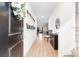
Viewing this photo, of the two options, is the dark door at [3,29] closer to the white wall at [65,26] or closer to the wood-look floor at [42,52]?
the wood-look floor at [42,52]

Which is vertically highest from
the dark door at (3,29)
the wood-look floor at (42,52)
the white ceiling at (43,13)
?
the white ceiling at (43,13)

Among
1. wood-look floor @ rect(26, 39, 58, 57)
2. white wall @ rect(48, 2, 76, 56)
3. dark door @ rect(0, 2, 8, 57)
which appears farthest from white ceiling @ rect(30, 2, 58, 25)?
dark door @ rect(0, 2, 8, 57)

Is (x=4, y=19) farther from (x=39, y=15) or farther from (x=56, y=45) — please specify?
(x=56, y=45)

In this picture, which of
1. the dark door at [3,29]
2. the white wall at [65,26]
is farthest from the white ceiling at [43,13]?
the dark door at [3,29]

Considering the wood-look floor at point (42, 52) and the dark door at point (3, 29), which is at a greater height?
the dark door at point (3, 29)

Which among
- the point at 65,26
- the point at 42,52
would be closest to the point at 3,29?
the point at 42,52

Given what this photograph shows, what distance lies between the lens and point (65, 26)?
164cm

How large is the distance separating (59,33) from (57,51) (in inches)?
11.5

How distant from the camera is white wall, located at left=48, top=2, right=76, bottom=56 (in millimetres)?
1558

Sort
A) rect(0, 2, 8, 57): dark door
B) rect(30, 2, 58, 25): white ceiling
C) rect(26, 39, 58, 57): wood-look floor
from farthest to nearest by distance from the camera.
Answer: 1. rect(30, 2, 58, 25): white ceiling
2. rect(26, 39, 58, 57): wood-look floor
3. rect(0, 2, 8, 57): dark door

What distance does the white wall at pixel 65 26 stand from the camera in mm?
1558

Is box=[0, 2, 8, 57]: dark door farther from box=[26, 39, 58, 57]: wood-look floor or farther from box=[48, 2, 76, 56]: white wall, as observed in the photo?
box=[48, 2, 76, 56]: white wall

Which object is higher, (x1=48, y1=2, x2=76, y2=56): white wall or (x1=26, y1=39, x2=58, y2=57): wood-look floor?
(x1=48, y1=2, x2=76, y2=56): white wall

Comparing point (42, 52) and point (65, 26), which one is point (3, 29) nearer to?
point (42, 52)
